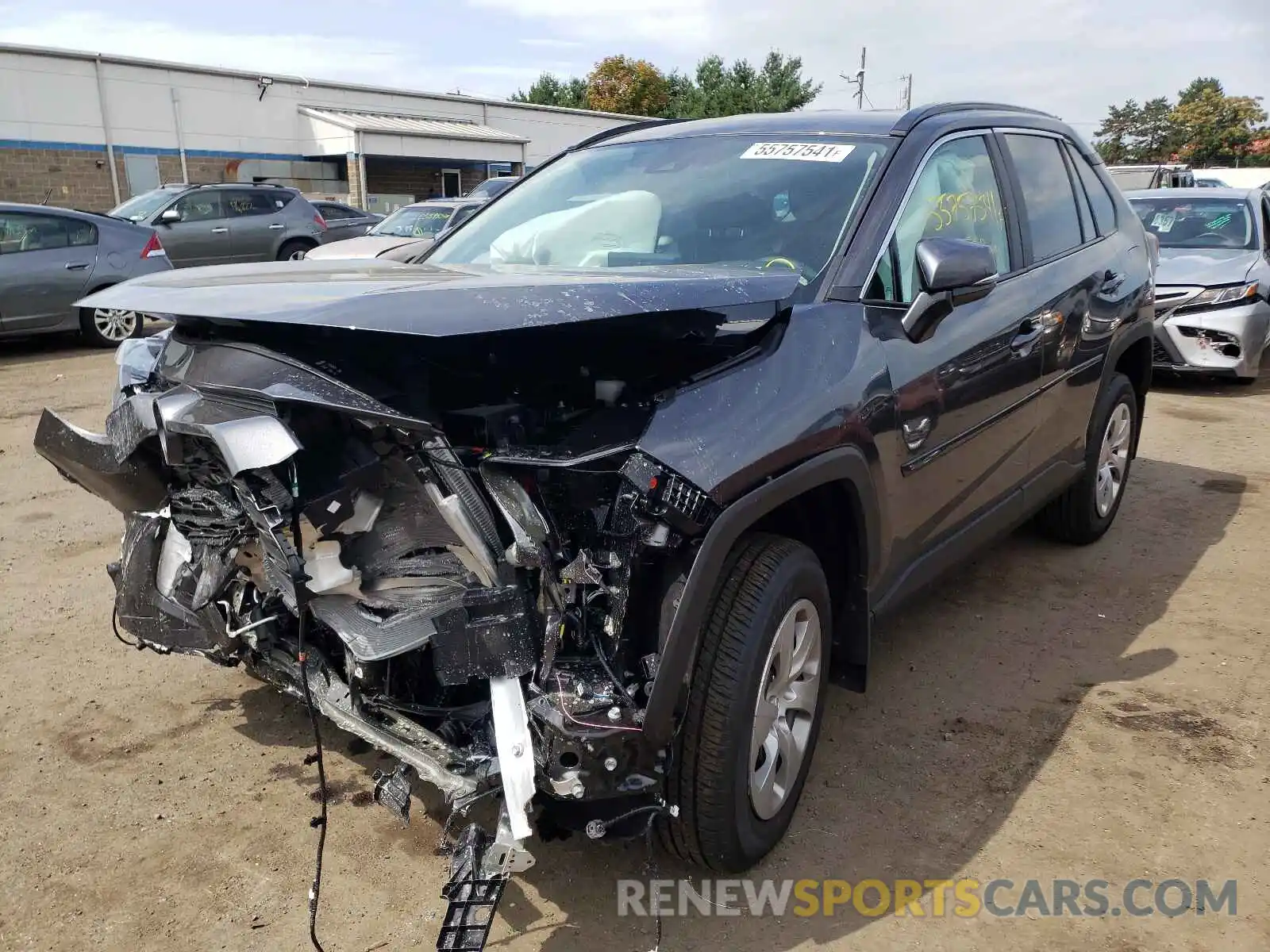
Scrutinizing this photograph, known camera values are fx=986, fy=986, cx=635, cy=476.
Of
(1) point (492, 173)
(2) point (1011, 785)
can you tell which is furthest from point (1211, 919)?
(1) point (492, 173)

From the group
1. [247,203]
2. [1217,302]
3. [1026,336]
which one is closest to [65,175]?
[247,203]

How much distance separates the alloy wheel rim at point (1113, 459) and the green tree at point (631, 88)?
168 ft

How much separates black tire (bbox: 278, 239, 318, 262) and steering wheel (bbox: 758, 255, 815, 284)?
46.6ft

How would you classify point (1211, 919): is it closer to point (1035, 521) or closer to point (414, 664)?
point (414, 664)

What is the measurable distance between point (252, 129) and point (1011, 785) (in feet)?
97.0

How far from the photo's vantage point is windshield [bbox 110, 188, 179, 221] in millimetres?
14297

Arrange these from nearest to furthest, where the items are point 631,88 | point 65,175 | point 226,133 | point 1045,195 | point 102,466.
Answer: point 102,466, point 1045,195, point 65,175, point 226,133, point 631,88

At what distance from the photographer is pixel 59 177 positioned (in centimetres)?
2434

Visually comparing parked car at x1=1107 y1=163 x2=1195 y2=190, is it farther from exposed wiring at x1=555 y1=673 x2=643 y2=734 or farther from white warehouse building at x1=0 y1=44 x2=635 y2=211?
exposed wiring at x1=555 y1=673 x2=643 y2=734

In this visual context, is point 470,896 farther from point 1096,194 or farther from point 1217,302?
point 1217,302

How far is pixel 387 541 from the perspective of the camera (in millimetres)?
2287

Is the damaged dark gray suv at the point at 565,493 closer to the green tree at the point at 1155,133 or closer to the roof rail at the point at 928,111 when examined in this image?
the roof rail at the point at 928,111

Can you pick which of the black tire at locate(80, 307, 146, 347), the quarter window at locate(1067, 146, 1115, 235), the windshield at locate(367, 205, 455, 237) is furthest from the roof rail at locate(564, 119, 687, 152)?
the windshield at locate(367, 205, 455, 237)

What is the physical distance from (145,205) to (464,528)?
14.7m
